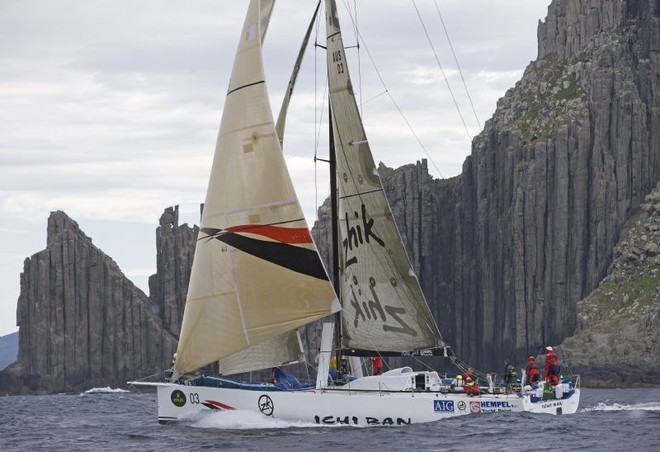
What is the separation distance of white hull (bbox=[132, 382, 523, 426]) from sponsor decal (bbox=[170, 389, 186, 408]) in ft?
0.47

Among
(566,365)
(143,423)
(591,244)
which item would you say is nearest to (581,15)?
(591,244)

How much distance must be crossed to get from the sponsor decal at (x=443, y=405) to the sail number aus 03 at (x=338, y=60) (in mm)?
11403

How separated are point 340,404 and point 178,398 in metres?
5.56

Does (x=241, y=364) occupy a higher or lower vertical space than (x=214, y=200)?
lower

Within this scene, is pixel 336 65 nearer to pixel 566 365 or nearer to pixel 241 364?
pixel 241 364

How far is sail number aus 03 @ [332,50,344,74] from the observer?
4388cm

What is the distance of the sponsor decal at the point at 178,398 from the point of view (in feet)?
140

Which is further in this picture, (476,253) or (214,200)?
(476,253)

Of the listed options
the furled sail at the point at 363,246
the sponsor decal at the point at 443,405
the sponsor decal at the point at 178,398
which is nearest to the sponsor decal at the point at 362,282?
the furled sail at the point at 363,246

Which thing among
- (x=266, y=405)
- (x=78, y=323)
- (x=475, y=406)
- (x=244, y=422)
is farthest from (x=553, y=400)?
(x=78, y=323)

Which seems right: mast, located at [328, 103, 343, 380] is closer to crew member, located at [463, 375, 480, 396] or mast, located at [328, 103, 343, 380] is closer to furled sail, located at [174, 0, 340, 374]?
furled sail, located at [174, 0, 340, 374]

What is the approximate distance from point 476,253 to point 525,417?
101767 millimetres

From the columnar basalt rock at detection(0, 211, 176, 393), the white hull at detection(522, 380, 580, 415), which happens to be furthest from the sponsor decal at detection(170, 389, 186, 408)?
the columnar basalt rock at detection(0, 211, 176, 393)

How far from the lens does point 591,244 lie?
133 m
